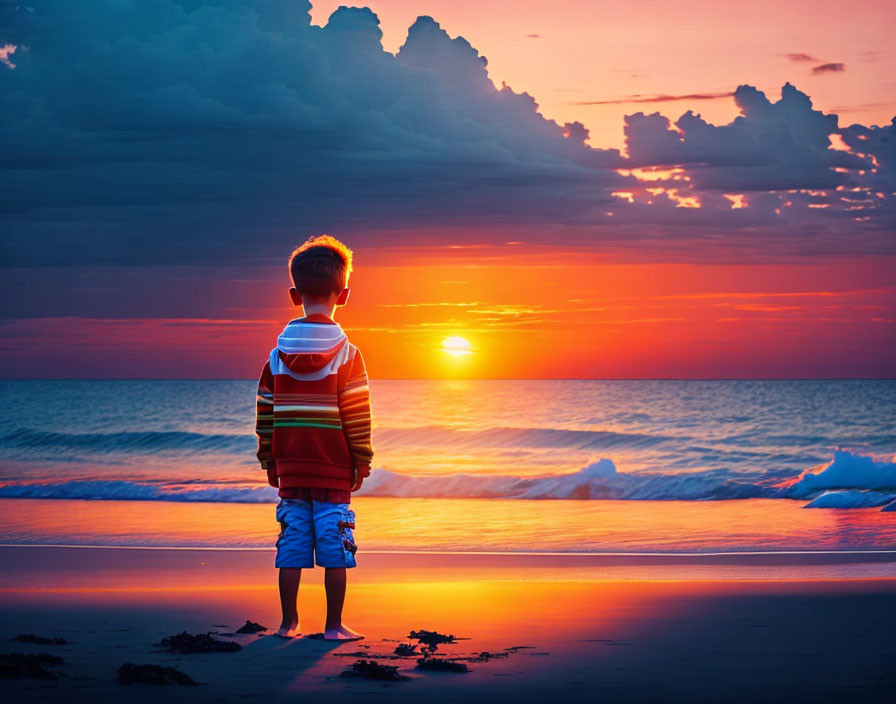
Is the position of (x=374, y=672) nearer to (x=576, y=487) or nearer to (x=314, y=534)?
(x=314, y=534)

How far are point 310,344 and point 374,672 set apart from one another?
5.24ft

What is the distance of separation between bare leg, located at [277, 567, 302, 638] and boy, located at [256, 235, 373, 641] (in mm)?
10

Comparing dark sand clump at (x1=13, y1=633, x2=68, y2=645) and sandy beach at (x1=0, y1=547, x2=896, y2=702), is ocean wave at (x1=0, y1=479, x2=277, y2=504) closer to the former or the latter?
sandy beach at (x1=0, y1=547, x2=896, y2=702)

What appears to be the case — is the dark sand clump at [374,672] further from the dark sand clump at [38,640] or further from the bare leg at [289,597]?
the dark sand clump at [38,640]

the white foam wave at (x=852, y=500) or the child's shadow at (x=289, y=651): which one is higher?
the white foam wave at (x=852, y=500)

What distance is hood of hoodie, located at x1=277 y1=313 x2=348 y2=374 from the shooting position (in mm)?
5152

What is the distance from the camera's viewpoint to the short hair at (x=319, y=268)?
529 cm

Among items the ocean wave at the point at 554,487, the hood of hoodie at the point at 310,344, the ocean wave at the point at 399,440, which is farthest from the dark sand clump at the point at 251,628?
the ocean wave at the point at 399,440

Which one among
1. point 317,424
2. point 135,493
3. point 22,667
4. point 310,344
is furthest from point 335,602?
point 135,493

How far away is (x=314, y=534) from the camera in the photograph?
533 cm

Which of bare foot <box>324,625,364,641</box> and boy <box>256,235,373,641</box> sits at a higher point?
boy <box>256,235,373,641</box>

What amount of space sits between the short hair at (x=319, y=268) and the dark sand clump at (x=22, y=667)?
2124 millimetres

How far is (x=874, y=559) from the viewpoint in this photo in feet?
34.1

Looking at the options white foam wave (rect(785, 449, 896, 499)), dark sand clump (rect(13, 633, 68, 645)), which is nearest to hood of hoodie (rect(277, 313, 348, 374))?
dark sand clump (rect(13, 633, 68, 645))
